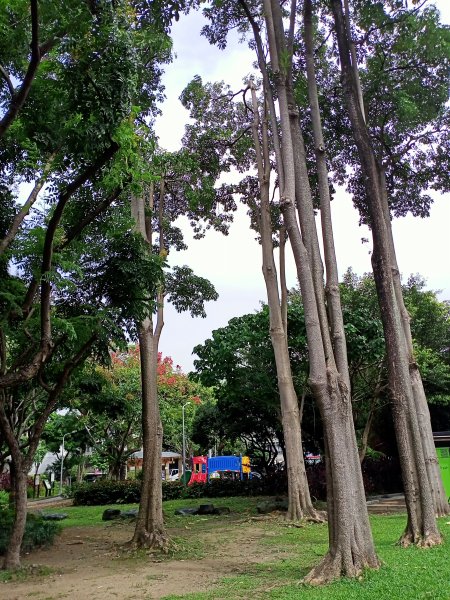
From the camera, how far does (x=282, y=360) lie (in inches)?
570

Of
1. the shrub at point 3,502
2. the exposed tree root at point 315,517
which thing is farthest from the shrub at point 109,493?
the exposed tree root at point 315,517

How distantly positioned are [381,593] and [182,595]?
222cm

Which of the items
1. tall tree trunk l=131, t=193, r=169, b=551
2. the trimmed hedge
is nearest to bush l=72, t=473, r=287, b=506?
the trimmed hedge

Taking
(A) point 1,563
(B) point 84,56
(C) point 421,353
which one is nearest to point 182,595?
(A) point 1,563

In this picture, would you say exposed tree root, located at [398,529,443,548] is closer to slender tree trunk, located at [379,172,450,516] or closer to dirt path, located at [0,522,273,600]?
dirt path, located at [0,522,273,600]

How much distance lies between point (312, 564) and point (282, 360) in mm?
7114

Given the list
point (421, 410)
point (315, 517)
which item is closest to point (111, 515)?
point (315, 517)

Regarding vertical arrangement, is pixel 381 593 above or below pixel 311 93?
below

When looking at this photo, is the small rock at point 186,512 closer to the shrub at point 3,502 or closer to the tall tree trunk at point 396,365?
the shrub at point 3,502

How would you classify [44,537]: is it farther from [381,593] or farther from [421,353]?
[421,353]

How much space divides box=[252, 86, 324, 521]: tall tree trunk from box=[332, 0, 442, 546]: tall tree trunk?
4.93 m

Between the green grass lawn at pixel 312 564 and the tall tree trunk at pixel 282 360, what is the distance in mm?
882

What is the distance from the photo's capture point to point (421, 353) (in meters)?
18.3

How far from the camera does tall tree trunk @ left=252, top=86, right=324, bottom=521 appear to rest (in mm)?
13609
